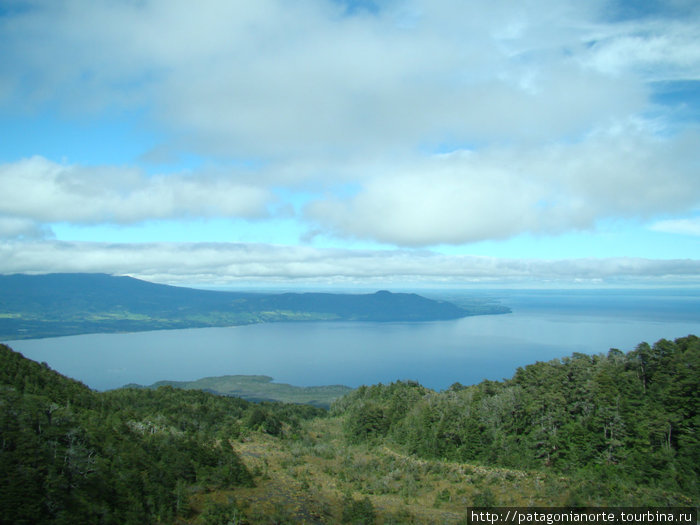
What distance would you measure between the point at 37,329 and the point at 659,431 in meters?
241

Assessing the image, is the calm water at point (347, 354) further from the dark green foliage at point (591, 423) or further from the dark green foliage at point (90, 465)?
the dark green foliage at point (90, 465)

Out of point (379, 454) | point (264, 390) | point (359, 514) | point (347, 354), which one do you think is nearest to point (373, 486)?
point (359, 514)

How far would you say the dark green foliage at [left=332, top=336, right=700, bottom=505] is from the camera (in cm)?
2075

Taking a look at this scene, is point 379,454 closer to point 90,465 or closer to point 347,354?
point 90,465

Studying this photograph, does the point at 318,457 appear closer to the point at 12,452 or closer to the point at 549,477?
the point at 549,477

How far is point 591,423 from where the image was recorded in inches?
953

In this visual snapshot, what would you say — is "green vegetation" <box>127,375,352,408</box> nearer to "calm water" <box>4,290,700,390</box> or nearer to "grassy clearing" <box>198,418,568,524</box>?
"calm water" <box>4,290,700,390</box>

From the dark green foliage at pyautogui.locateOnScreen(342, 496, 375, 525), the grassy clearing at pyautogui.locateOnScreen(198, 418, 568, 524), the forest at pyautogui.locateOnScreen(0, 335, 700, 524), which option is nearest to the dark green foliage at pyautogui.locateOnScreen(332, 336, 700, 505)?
the forest at pyautogui.locateOnScreen(0, 335, 700, 524)

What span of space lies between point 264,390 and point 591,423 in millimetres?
88181

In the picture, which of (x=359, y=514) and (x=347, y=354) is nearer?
(x=359, y=514)

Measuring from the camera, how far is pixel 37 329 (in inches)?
7603

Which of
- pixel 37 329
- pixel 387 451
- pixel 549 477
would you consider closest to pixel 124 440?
pixel 387 451

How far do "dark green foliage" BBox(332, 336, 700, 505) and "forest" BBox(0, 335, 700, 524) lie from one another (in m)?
0.09

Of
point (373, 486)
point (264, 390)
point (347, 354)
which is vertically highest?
point (373, 486)
